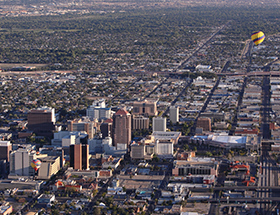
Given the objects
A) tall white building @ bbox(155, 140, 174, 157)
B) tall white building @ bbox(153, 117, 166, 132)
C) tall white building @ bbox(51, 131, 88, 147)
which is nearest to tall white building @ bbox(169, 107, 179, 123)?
tall white building @ bbox(153, 117, 166, 132)

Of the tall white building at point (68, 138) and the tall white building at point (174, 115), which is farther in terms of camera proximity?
the tall white building at point (174, 115)

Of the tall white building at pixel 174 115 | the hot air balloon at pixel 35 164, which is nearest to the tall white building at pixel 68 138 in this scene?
the hot air balloon at pixel 35 164

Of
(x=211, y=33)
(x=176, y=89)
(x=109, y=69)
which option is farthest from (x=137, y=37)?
(x=176, y=89)

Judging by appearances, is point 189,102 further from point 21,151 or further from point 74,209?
point 74,209

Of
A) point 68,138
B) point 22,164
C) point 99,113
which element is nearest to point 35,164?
point 22,164

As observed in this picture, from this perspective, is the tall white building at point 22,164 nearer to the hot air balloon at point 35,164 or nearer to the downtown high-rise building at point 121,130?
the hot air balloon at point 35,164

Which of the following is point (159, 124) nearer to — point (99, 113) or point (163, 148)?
point (99, 113)

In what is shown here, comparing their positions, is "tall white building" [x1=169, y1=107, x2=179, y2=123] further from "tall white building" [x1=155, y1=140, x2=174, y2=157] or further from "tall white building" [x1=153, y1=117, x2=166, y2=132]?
"tall white building" [x1=155, y1=140, x2=174, y2=157]

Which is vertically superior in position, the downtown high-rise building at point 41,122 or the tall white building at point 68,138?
the downtown high-rise building at point 41,122
